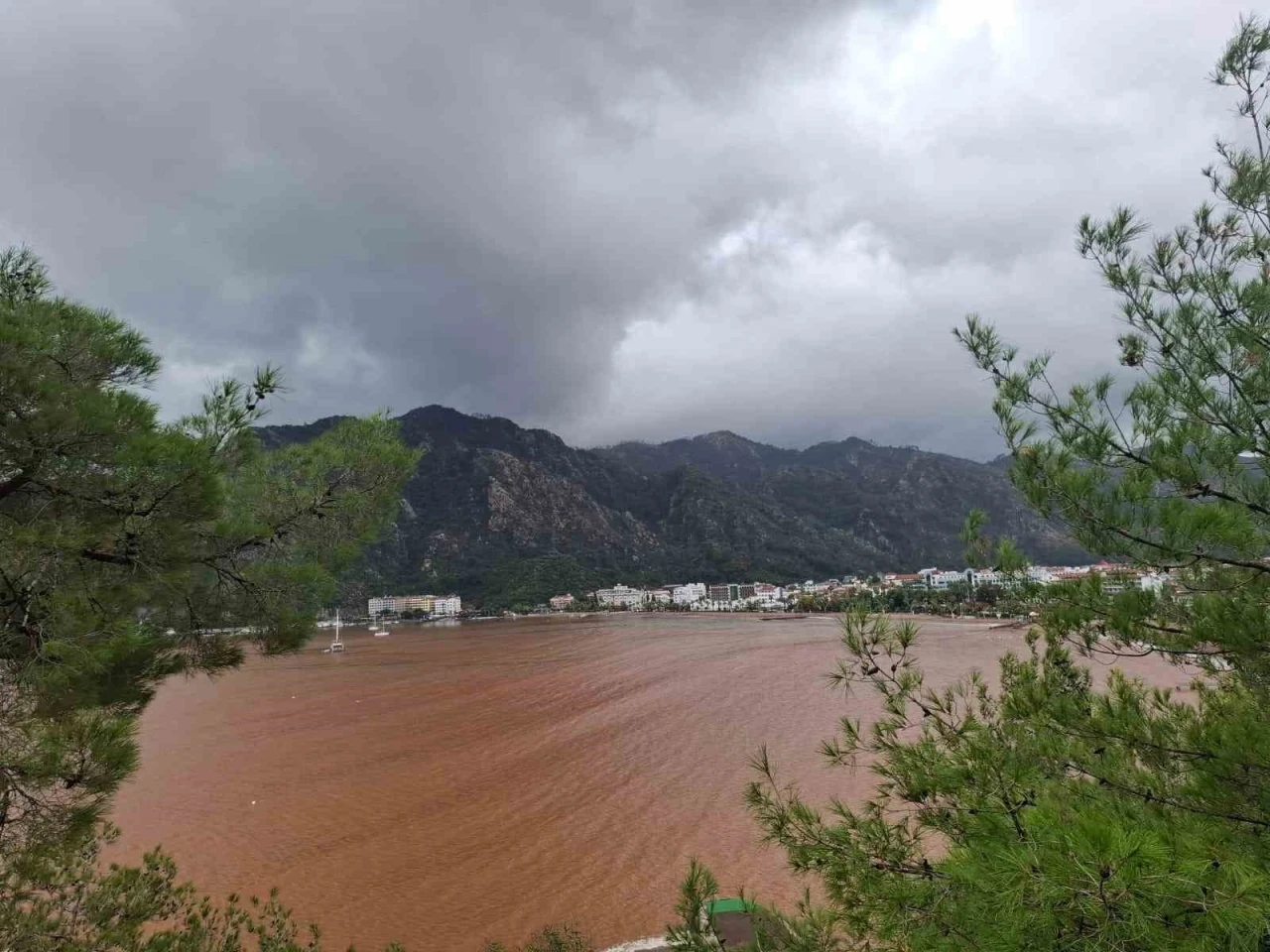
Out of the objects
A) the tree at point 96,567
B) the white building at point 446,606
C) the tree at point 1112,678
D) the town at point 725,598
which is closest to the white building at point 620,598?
the town at point 725,598

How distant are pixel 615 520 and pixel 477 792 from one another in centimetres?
11836

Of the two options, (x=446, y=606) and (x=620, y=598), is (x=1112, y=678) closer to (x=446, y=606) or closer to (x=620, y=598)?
(x=446, y=606)

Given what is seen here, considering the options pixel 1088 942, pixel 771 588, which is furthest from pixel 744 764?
pixel 771 588

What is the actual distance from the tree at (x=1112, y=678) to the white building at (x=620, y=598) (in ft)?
285

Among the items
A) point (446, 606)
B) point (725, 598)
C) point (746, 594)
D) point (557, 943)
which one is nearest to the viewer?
point (557, 943)

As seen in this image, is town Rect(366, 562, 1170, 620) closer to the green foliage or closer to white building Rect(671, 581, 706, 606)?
white building Rect(671, 581, 706, 606)

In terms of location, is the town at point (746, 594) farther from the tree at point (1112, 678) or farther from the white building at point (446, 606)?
the tree at point (1112, 678)

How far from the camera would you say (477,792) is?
11.7 m

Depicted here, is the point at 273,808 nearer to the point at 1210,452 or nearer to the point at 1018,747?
the point at 1018,747

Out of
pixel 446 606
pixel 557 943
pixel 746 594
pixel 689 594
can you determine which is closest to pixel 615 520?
pixel 689 594

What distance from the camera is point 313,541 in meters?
4.48

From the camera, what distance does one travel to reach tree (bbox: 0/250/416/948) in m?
2.50

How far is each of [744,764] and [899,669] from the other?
11.8m

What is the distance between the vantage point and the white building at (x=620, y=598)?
8896cm
